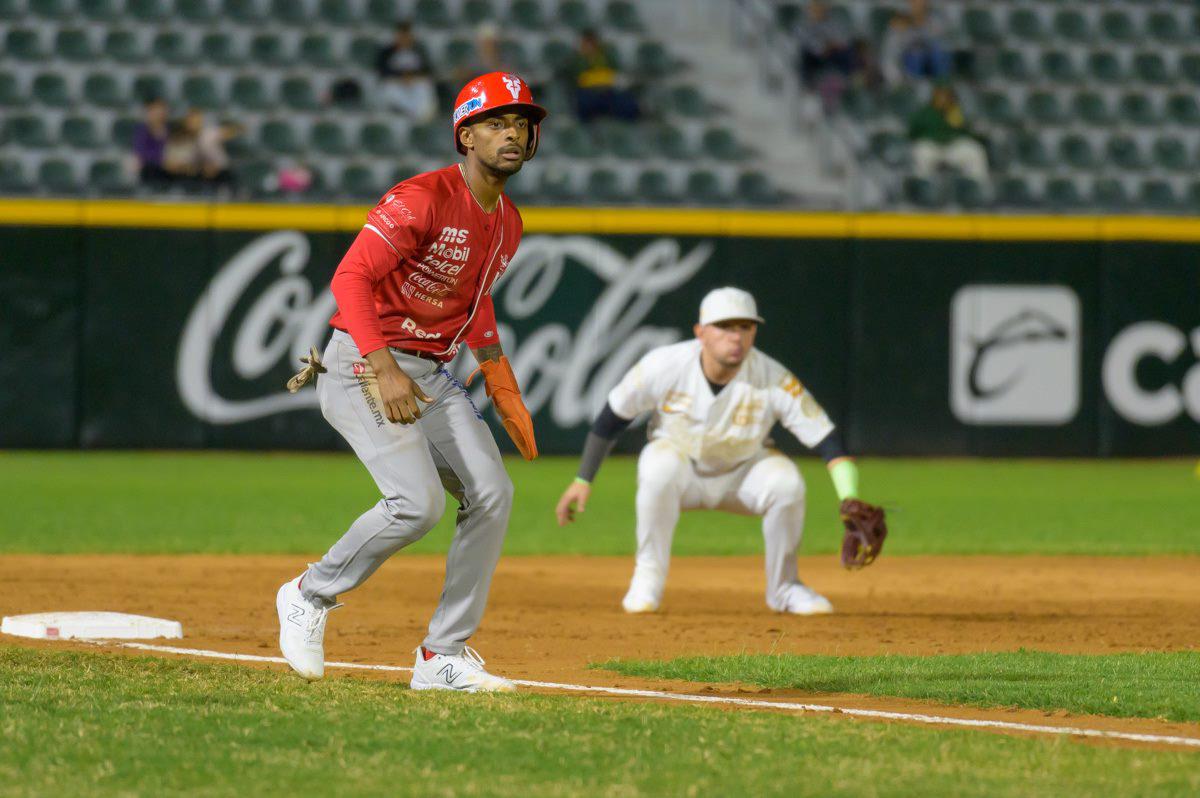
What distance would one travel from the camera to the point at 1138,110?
20.3m

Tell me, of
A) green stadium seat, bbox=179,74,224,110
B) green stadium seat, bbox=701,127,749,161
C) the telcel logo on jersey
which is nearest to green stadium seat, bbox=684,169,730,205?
green stadium seat, bbox=701,127,749,161

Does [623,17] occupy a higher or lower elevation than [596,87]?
higher

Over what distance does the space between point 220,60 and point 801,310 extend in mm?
6667

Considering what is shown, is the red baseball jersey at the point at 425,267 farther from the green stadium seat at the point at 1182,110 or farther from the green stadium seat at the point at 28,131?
the green stadium seat at the point at 1182,110

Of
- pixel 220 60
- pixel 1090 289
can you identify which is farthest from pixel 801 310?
pixel 220 60

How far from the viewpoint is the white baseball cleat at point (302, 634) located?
585 cm

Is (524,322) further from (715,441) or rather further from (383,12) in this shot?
(715,441)

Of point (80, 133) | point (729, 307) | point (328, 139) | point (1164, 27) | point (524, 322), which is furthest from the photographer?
point (1164, 27)

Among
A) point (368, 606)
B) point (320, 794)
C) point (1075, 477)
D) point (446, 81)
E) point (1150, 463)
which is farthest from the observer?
point (446, 81)

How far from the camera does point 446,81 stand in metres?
18.8

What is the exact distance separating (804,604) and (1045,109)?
1276cm

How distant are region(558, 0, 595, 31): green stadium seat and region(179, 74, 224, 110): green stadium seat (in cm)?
399

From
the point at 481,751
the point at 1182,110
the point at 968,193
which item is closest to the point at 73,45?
the point at 968,193

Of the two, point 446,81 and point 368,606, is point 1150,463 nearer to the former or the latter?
point 446,81
